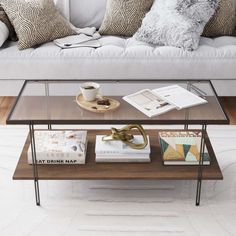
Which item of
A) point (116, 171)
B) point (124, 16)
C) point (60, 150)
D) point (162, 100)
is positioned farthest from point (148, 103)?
point (124, 16)

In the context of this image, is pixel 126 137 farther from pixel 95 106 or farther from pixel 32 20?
pixel 32 20

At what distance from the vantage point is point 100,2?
3750mm

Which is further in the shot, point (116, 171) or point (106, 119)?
point (116, 171)

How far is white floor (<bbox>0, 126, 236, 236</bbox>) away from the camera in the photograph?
7.50ft

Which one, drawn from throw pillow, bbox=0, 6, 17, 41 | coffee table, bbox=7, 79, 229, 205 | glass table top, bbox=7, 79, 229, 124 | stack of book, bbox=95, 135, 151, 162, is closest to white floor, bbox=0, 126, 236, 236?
coffee table, bbox=7, 79, 229, 205

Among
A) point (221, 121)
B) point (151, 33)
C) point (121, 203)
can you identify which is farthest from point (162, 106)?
point (151, 33)

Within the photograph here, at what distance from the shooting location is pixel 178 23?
339 centimetres

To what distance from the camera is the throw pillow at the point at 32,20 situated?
342cm

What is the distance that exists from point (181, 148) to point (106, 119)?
0.52 meters

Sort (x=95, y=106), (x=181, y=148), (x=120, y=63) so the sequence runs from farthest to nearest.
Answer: (x=120, y=63)
(x=181, y=148)
(x=95, y=106)

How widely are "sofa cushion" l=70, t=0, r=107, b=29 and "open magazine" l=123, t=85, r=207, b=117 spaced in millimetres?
1412

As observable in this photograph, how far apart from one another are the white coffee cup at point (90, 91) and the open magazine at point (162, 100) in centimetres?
16

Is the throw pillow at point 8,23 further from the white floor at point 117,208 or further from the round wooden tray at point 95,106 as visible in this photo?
the round wooden tray at point 95,106

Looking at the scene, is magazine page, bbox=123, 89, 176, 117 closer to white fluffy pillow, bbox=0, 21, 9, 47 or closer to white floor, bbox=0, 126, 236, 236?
white floor, bbox=0, 126, 236, 236
